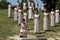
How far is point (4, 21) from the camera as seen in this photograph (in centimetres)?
2762

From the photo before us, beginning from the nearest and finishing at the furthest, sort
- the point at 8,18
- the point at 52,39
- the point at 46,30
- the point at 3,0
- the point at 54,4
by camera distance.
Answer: the point at 52,39 → the point at 46,30 → the point at 8,18 → the point at 54,4 → the point at 3,0

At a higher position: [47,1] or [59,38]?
[47,1]

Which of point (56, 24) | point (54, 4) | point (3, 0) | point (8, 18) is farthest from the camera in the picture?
point (3, 0)

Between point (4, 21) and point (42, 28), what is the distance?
447cm

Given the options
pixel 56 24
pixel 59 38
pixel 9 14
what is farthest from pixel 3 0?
pixel 59 38

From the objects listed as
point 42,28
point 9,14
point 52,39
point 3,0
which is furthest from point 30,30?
point 3,0

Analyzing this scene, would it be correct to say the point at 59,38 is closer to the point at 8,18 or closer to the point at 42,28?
the point at 42,28

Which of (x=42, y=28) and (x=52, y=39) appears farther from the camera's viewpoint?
Answer: (x=42, y=28)

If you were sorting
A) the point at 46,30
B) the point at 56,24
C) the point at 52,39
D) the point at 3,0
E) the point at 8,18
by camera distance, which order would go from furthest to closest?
1. the point at 3,0
2. the point at 8,18
3. the point at 56,24
4. the point at 46,30
5. the point at 52,39

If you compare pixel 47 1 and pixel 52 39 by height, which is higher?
pixel 47 1

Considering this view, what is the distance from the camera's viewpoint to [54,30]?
23.9 m

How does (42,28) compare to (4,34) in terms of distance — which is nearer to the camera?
(4,34)

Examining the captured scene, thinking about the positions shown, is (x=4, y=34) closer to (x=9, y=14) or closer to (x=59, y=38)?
(x=59, y=38)

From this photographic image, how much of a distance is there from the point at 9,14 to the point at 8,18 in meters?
0.69
